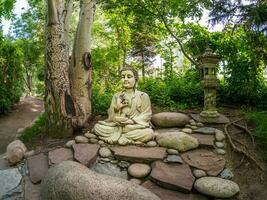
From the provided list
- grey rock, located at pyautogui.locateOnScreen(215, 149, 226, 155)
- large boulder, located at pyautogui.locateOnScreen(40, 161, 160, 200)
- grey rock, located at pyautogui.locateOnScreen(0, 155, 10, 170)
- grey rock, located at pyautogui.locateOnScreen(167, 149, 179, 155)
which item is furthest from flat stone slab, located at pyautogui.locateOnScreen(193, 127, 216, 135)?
grey rock, located at pyautogui.locateOnScreen(0, 155, 10, 170)

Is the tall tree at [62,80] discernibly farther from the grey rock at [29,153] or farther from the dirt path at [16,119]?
the dirt path at [16,119]

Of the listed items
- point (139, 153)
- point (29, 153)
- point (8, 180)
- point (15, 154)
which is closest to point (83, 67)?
point (29, 153)

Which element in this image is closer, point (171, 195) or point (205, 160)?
point (171, 195)

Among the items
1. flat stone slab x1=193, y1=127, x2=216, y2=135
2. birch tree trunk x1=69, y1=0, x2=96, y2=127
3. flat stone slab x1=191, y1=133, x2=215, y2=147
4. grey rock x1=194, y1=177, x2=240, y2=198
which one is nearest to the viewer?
grey rock x1=194, y1=177, x2=240, y2=198

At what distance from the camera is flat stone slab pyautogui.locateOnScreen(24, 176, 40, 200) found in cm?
349

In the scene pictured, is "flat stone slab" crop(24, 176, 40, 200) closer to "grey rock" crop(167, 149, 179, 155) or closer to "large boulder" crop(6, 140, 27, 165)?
"large boulder" crop(6, 140, 27, 165)

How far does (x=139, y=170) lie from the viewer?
356cm

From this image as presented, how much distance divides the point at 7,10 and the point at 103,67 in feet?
23.5

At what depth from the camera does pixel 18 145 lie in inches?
175

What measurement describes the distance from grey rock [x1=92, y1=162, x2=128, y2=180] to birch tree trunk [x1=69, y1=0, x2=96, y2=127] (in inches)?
55.1

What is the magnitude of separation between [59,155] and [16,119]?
460 centimetres

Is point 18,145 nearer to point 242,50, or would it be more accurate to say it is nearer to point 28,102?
point 242,50

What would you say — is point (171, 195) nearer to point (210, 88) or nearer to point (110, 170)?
point (110, 170)

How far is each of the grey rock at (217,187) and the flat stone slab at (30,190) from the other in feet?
6.39
